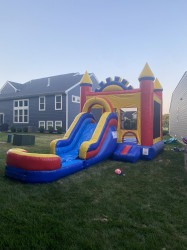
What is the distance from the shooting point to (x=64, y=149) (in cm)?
780

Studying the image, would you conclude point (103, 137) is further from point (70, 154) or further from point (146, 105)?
point (146, 105)

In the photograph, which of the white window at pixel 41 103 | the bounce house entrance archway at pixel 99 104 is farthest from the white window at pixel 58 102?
the bounce house entrance archway at pixel 99 104

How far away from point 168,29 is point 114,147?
758cm

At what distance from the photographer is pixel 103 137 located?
7.88 meters

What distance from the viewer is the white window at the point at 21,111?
2703cm

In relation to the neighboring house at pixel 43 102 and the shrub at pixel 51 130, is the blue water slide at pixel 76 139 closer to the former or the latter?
the shrub at pixel 51 130

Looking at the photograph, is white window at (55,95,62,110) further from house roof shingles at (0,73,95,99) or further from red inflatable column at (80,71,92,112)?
red inflatable column at (80,71,92,112)

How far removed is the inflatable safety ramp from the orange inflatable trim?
339cm

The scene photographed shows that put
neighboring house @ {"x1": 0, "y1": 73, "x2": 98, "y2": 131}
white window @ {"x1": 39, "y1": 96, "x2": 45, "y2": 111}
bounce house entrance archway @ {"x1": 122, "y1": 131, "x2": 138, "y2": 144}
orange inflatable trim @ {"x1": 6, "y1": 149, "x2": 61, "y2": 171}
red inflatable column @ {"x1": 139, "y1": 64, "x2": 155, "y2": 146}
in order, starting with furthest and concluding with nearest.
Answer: white window @ {"x1": 39, "y1": 96, "x2": 45, "y2": 111} → neighboring house @ {"x1": 0, "y1": 73, "x2": 98, "y2": 131} → bounce house entrance archway @ {"x1": 122, "y1": 131, "x2": 138, "y2": 144} → red inflatable column @ {"x1": 139, "y1": 64, "x2": 155, "y2": 146} → orange inflatable trim @ {"x1": 6, "y1": 149, "x2": 61, "y2": 171}

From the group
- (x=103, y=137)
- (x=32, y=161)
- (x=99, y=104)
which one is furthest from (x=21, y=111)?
(x=32, y=161)

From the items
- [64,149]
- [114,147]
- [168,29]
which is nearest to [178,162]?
[114,147]

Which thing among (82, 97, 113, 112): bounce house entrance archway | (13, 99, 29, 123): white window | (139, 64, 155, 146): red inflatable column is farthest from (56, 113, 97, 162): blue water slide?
(13, 99, 29, 123): white window

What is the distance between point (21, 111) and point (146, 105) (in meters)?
22.7

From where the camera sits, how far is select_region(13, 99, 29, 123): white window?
27031 mm
